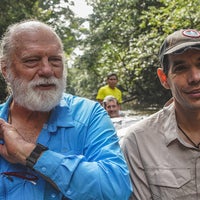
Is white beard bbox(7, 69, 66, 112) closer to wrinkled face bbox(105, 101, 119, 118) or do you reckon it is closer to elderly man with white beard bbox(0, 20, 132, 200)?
elderly man with white beard bbox(0, 20, 132, 200)

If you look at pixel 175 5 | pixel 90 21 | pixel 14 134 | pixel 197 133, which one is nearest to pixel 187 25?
pixel 175 5

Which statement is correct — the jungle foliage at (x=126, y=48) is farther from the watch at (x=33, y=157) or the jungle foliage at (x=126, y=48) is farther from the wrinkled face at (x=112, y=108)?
the watch at (x=33, y=157)

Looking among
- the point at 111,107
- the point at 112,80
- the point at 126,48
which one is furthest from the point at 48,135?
the point at 126,48

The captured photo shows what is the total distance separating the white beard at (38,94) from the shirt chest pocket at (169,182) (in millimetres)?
804

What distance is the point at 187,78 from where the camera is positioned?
2404 mm

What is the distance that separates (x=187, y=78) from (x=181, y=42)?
0.24 m

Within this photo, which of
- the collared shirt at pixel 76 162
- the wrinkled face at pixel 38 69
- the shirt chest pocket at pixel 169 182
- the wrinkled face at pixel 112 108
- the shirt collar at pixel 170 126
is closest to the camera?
the collared shirt at pixel 76 162

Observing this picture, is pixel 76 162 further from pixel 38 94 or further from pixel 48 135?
pixel 38 94

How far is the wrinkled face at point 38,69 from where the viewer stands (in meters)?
2.13

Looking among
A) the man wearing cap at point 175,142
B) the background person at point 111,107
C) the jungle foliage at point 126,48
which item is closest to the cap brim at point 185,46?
the man wearing cap at point 175,142

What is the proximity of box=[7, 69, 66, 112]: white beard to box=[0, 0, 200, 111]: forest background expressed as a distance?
786 cm

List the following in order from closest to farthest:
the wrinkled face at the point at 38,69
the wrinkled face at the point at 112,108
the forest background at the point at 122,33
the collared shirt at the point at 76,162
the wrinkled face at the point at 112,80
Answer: the collared shirt at the point at 76,162, the wrinkled face at the point at 38,69, the wrinkled face at the point at 112,108, the wrinkled face at the point at 112,80, the forest background at the point at 122,33

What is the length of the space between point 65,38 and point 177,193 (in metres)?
16.1

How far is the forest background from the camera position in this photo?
10820 mm
